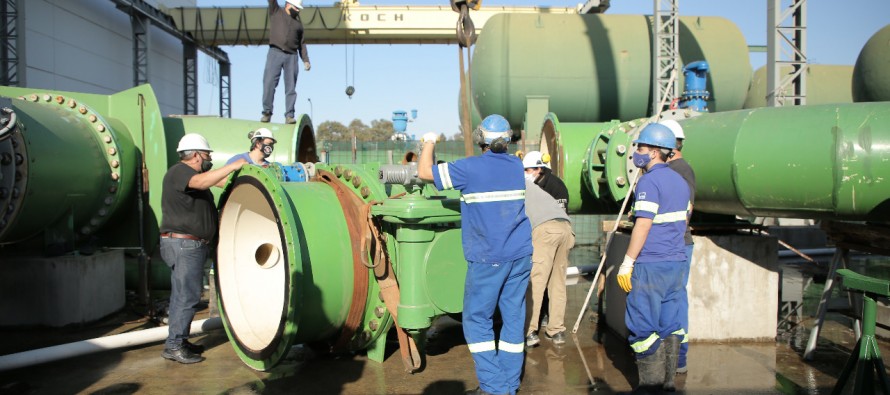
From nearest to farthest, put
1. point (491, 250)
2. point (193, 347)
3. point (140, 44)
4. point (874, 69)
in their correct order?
point (491, 250) → point (193, 347) → point (874, 69) → point (140, 44)

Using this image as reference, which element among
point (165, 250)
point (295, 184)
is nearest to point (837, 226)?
point (295, 184)

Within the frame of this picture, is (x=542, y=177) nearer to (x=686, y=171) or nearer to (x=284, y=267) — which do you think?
(x=686, y=171)

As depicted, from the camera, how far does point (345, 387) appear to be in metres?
3.94

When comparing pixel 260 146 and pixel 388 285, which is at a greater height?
pixel 260 146

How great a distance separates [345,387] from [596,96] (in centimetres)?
1061

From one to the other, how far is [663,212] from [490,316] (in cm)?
112

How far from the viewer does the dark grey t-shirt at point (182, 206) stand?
14.3 ft

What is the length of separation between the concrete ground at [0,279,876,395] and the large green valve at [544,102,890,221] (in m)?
1.03

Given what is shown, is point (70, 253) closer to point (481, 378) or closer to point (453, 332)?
point (453, 332)

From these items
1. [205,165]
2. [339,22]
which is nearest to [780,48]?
[205,165]

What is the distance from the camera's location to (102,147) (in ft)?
18.3

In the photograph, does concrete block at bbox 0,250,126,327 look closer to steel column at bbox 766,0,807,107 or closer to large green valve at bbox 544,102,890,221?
large green valve at bbox 544,102,890,221

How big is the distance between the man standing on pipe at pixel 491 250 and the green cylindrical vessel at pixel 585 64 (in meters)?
9.55

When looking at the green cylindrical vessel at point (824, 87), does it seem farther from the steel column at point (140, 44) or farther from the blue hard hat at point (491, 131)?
the steel column at point (140, 44)
